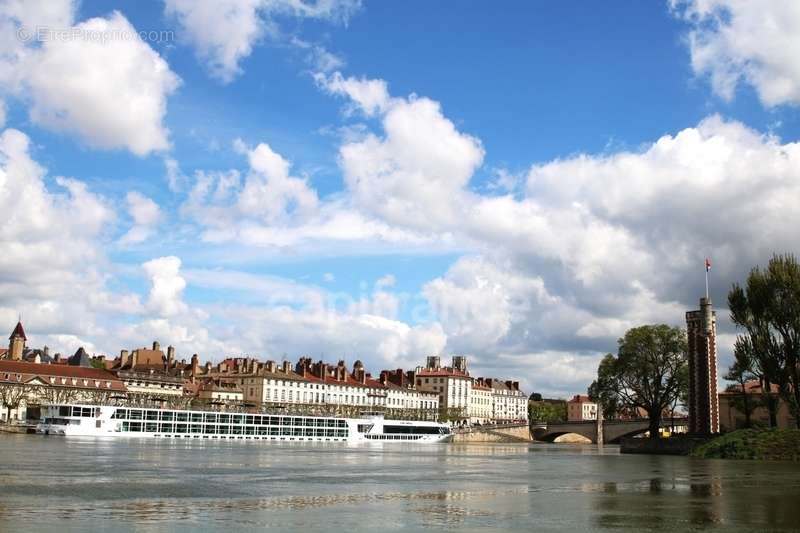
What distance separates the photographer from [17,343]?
166m

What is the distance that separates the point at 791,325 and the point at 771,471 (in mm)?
23152

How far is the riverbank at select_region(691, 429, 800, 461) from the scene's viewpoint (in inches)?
2854

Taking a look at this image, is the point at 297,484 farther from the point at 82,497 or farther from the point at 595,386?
the point at 595,386

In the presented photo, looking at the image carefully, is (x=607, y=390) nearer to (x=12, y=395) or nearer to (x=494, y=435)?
(x=494, y=435)

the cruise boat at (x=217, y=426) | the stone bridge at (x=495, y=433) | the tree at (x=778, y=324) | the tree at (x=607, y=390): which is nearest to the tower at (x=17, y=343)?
the cruise boat at (x=217, y=426)

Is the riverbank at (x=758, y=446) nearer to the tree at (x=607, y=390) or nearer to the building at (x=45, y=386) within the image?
the tree at (x=607, y=390)

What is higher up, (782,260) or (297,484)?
(782,260)

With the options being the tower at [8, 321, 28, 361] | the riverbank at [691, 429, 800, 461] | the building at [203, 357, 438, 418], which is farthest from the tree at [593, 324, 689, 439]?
the tower at [8, 321, 28, 361]

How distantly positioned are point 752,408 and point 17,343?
132353mm

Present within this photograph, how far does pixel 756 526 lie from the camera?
78.9 ft

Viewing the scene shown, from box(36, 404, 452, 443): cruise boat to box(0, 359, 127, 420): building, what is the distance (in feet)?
53.8

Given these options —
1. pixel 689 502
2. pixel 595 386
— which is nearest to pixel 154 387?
pixel 595 386

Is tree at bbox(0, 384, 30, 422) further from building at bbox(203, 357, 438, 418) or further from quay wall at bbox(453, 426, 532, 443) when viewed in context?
quay wall at bbox(453, 426, 532, 443)

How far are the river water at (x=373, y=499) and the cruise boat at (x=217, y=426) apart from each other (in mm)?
62035
